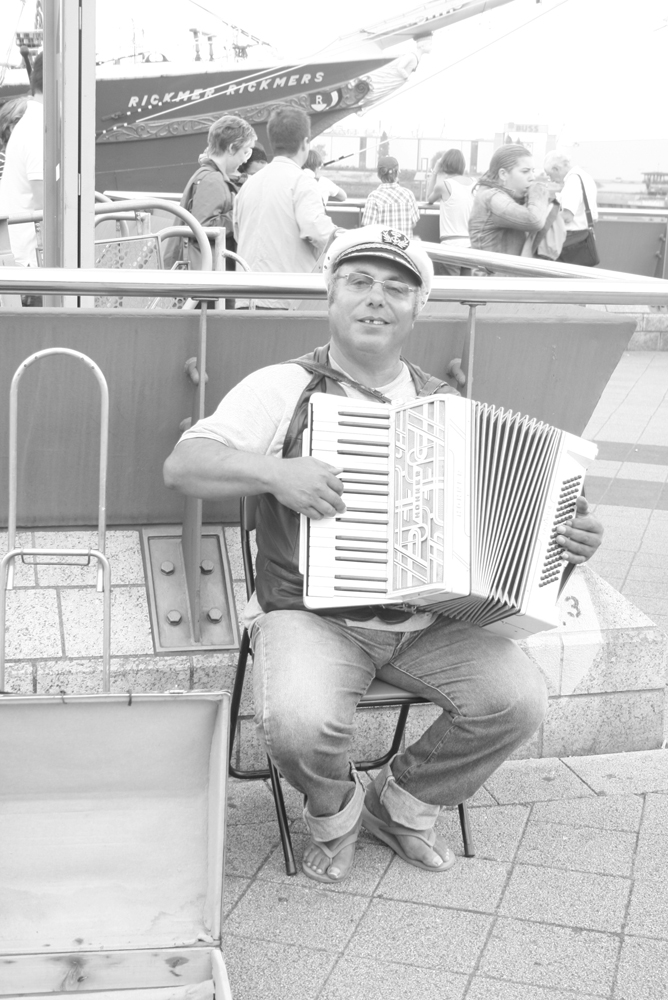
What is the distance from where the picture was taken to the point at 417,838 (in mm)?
3072

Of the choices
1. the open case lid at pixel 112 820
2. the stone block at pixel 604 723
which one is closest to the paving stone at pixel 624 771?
the stone block at pixel 604 723

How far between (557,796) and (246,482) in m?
1.38

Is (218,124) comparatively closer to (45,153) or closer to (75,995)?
(45,153)

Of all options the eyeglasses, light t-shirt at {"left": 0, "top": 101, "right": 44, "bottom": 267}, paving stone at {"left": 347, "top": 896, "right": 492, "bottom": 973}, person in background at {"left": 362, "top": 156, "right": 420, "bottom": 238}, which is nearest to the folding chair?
paving stone at {"left": 347, "top": 896, "right": 492, "bottom": 973}

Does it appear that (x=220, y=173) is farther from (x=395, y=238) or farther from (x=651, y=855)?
(x=651, y=855)

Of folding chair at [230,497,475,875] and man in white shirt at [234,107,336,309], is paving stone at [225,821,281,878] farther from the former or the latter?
man in white shirt at [234,107,336,309]

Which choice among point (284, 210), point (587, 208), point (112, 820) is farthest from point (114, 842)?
point (587, 208)

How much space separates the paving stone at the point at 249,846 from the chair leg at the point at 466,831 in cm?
49

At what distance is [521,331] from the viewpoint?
371cm

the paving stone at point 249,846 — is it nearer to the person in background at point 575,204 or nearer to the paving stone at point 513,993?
the paving stone at point 513,993

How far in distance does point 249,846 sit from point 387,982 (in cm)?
67

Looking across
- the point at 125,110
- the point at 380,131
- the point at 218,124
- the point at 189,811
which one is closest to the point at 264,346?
the point at 189,811

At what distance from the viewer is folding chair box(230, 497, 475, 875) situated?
3.00 meters

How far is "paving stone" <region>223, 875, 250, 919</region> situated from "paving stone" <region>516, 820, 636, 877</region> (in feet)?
2.36
